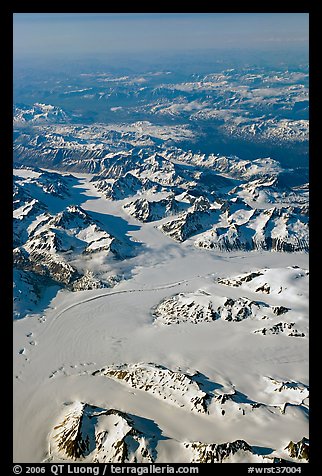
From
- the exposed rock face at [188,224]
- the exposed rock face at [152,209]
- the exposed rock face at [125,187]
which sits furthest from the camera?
the exposed rock face at [125,187]

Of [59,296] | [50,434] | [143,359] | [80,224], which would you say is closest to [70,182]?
[80,224]

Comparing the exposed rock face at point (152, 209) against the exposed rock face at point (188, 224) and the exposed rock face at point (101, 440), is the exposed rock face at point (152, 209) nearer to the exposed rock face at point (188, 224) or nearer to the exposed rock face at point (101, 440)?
the exposed rock face at point (188, 224)

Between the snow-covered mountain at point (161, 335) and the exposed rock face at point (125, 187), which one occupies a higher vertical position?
the exposed rock face at point (125, 187)

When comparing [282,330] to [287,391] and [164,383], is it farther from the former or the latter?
[164,383]

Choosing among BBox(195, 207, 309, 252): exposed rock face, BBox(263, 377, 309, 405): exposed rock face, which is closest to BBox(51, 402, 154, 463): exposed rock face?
BBox(263, 377, 309, 405): exposed rock face

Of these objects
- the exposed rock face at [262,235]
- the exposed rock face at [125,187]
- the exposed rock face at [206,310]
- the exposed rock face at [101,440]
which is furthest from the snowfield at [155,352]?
the exposed rock face at [125,187]

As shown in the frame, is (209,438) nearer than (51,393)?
Yes
